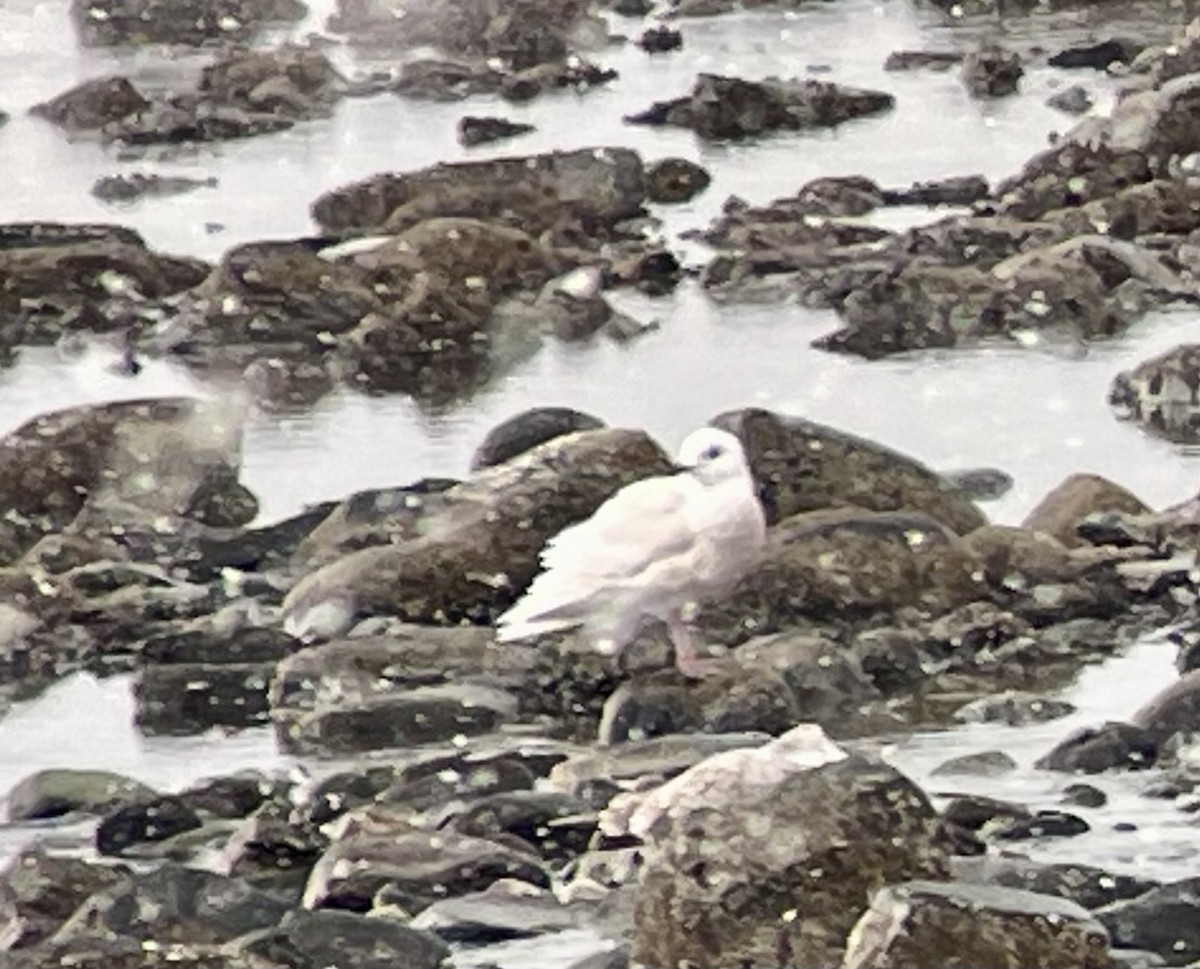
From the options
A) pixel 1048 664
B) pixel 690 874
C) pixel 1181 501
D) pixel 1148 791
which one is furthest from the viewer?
pixel 1181 501

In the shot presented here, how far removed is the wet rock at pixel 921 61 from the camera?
1251 inches

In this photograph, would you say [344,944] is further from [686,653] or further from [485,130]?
[485,130]

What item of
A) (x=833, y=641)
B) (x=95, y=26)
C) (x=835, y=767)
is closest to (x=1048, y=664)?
(x=833, y=641)

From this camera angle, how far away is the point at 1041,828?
10.6 meters

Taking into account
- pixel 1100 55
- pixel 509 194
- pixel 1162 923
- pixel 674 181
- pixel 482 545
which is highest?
pixel 1162 923

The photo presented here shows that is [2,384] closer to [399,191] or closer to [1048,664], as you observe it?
[399,191]

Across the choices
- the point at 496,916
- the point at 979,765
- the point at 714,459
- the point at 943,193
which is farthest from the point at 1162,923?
the point at 943,193

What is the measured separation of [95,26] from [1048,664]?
26.6m

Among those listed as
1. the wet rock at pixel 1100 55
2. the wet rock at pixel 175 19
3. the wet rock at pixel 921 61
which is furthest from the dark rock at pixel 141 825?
the wet rock at pixel 175 19

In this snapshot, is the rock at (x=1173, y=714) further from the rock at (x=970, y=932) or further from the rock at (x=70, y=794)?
the rock at (x=70, y=794)

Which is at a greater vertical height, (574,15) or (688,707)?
(688,707)

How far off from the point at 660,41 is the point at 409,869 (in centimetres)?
2447

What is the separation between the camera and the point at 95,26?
3853 centimetres

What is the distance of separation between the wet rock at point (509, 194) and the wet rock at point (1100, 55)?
22.0ft
